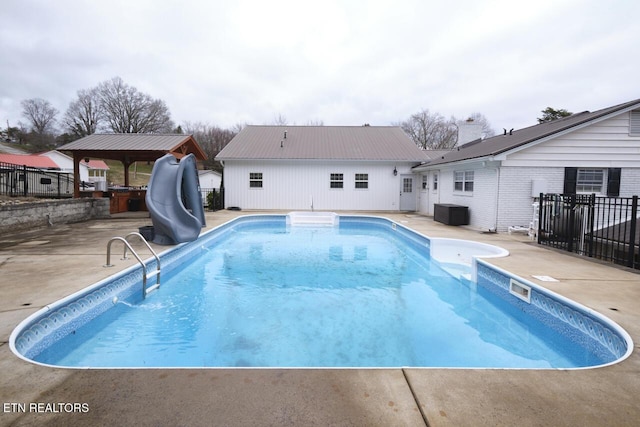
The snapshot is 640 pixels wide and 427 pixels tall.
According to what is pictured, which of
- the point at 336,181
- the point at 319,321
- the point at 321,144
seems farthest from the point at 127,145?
the point at 319,321

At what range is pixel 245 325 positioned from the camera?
4363 mm

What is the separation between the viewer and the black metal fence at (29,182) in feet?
46.3

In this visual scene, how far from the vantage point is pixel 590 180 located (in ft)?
32.7

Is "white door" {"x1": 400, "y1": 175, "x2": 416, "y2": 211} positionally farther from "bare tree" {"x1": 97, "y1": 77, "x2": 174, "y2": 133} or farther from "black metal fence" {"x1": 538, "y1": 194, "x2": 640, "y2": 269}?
"bare tree" {"x1": 97, "y1": 77, "x2": 174, "y2": 133}

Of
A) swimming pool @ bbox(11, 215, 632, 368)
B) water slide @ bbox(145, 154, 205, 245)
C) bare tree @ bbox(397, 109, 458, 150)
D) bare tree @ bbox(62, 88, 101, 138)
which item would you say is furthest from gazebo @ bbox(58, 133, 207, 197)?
bare tree @ bbox(62, 88, 101, 138)

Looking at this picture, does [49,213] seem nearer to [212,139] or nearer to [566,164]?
[566,164]

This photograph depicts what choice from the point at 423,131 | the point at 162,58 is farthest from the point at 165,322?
the point at 423,131

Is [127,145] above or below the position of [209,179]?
above

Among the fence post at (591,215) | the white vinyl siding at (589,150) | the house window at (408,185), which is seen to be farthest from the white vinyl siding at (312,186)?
the fence post at (591,215)

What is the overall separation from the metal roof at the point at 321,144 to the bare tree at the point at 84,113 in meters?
33.8

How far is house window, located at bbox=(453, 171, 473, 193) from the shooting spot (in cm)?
1153

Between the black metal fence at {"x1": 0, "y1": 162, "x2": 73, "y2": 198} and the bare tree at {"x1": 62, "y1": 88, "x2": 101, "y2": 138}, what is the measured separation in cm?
2735

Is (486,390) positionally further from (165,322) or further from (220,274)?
(220,274)

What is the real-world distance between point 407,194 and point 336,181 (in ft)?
12.2
